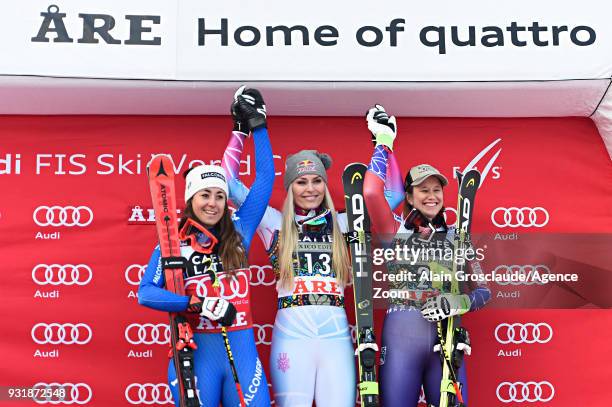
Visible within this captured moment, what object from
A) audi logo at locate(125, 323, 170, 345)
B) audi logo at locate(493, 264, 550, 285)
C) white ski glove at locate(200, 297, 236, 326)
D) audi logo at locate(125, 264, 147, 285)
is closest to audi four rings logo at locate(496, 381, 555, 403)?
audi logo at locate(493, 264, 550, 285)

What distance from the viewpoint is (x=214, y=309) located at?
4.07 metres

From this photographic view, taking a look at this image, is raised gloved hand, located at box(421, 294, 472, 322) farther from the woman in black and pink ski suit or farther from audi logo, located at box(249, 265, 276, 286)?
audi logo, located at box(249, 265, 276, 286)

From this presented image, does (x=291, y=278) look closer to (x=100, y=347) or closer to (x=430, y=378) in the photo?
(x=430, y=378)

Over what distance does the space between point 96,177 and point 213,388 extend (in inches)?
71.9

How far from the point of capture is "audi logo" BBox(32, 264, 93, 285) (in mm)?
5141

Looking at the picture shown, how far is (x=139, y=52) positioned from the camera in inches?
191

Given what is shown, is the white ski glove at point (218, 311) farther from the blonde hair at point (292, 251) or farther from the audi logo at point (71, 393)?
the audi logo at point (71, 393)

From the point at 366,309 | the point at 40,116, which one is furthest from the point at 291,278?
the point at 40,116

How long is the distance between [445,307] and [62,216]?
2.51 m

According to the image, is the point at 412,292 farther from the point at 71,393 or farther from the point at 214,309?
the point at 71,393

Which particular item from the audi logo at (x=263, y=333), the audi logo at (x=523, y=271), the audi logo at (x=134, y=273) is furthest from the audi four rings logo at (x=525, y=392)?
the audi logo at (x=134, y=273)

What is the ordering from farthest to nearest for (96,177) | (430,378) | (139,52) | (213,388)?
(96,177), (139,52), (430,378), (213,388)

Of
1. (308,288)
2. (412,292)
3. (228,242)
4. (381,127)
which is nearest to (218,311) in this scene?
(228,242)

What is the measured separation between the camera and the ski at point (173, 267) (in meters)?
4.01
